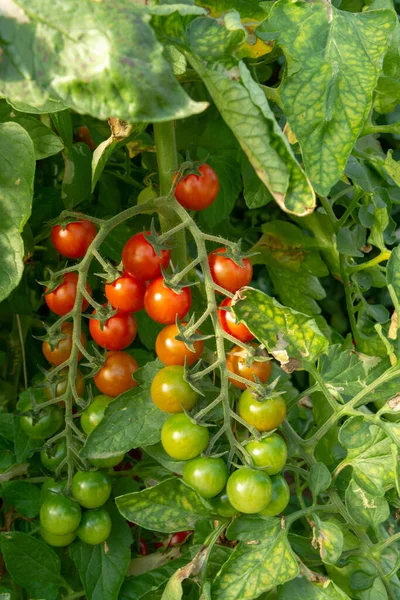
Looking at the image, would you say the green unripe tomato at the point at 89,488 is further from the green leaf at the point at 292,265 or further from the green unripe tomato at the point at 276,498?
the green leaf at the point at 292,265

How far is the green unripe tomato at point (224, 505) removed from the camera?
2.05ft

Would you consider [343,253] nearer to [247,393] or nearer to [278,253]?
[278,253]

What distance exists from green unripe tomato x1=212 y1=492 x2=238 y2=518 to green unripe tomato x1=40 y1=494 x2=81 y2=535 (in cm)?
15

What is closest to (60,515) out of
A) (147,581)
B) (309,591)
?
(147,581)

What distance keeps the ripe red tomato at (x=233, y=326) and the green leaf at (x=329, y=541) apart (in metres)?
0.19

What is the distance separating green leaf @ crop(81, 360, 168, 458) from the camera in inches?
25.3

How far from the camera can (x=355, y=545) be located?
75 cm

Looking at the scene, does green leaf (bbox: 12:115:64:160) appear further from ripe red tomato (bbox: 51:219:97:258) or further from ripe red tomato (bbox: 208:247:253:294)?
ripe red tomato (bbox: 208:247:253:294)

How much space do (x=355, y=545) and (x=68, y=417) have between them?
0.36 meters

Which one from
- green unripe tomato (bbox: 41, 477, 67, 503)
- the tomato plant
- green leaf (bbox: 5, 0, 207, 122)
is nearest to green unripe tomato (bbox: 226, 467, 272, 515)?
the tomato plant

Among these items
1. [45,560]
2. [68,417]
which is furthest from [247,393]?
[45,560]

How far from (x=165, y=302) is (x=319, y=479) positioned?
0.75ft

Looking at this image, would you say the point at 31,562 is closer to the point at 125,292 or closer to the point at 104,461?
the point at 104,461

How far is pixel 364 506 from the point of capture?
2.14 ft
